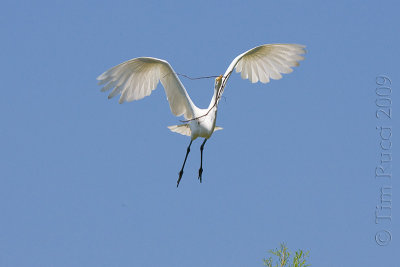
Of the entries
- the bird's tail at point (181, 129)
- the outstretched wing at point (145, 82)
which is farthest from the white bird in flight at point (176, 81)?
the bird's tail at point (181, 129)

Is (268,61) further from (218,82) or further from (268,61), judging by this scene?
(218,82)

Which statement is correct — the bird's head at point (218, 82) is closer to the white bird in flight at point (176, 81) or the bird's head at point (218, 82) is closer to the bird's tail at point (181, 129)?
the white bird in flight at point (176, 81)

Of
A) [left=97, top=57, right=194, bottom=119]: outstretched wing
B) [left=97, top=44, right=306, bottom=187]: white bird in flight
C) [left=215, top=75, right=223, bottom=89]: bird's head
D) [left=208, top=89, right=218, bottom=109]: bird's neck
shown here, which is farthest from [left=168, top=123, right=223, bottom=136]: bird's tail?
[left=215, top=75, right=223, bottom=89]: bird's head

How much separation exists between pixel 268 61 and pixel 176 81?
190 cm

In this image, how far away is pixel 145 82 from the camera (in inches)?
394

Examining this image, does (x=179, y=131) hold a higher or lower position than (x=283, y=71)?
lower

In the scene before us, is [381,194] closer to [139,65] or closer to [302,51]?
[302,51]

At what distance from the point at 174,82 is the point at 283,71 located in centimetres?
209

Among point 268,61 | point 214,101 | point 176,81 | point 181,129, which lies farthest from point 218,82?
point 181,129

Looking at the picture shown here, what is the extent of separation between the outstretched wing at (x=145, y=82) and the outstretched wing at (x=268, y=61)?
911mm

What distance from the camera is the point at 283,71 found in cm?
1099

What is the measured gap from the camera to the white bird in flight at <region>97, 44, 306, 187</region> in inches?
378

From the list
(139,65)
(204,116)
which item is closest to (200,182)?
(204,116)

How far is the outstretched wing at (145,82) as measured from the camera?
9.55m
